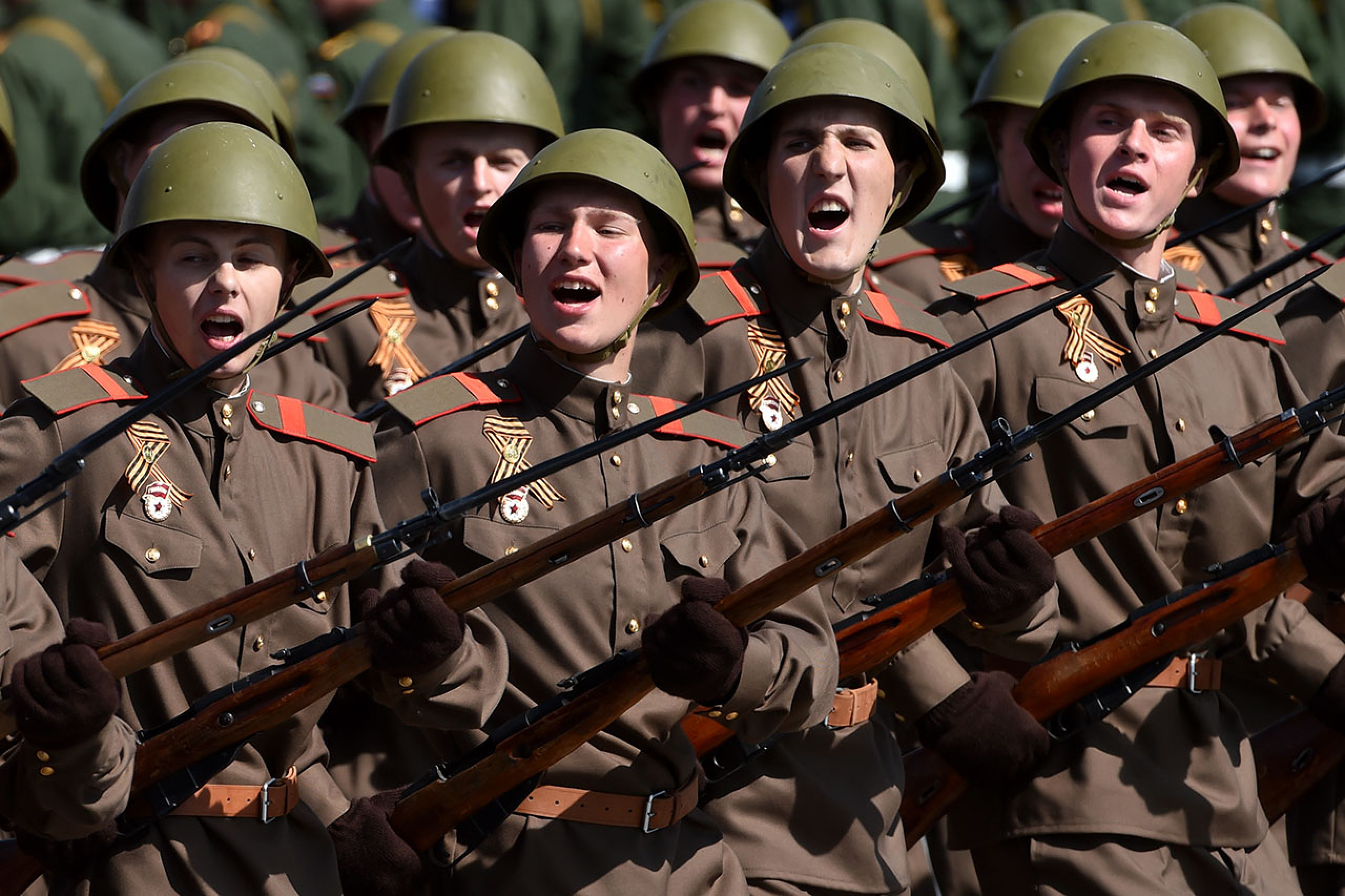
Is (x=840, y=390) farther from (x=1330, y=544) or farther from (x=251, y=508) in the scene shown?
(x=251, y=508)

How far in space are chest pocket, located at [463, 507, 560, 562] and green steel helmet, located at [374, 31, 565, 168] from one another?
273 centimetres

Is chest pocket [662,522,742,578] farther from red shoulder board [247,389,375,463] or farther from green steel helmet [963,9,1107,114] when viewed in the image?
green steel helmet [963,9,1107,114]

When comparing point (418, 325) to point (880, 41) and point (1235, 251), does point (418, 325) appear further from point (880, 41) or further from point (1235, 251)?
point (1235, 251)

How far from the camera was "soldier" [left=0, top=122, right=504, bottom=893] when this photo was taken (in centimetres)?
588

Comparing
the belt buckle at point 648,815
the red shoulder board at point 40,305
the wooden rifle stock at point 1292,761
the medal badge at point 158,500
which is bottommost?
the wooden rifle stock at point 1292,761

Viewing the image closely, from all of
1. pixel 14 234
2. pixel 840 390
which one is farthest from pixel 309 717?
pixel 14 234

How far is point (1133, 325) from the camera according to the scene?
7711 millimetres

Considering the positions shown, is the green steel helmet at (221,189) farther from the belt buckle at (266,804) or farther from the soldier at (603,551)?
the belt buckle at (266,804)

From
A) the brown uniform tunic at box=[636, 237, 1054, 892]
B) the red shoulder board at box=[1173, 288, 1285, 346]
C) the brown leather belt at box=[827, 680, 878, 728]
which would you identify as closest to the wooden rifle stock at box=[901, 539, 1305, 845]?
the brown uniform tunic at box=[636, 237, 1054, 892]

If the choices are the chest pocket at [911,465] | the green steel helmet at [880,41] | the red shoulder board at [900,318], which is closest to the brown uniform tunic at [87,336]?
the red shoulder board at [900,318]

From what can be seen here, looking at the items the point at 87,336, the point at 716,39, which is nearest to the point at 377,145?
the point at 716,39

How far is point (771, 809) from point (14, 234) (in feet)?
20.9

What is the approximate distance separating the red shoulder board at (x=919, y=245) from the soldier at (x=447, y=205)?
147cm

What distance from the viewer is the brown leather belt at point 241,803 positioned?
589 cm
